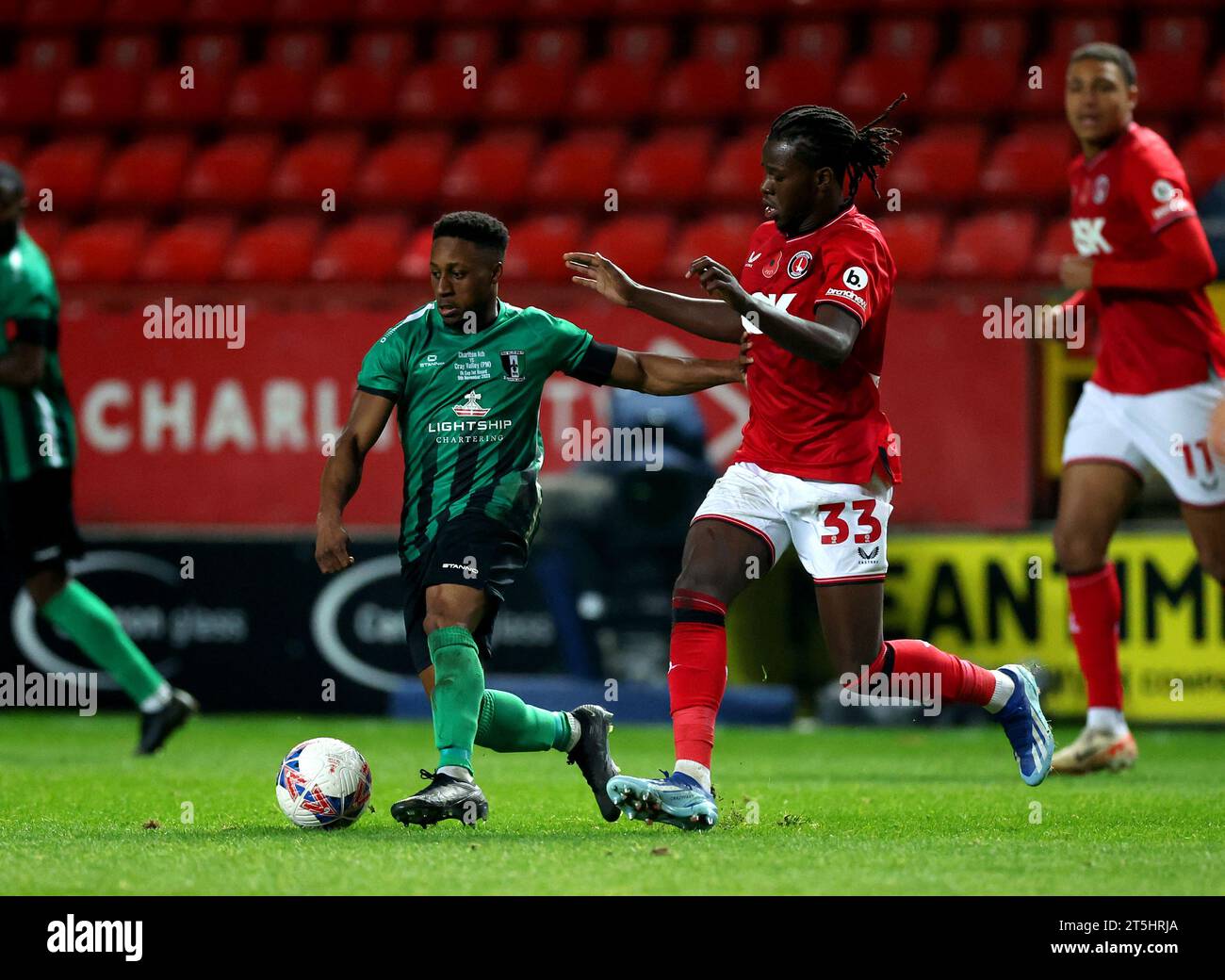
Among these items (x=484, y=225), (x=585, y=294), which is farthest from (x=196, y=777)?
(x=585, y=294)

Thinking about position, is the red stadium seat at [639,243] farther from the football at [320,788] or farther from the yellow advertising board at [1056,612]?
the football at [320,788]

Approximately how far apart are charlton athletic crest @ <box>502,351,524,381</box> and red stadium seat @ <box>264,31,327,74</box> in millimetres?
7864

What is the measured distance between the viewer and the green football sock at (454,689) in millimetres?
4922

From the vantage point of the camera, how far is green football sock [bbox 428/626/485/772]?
4922 mm

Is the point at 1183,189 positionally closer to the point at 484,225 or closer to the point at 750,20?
the point at 484,225

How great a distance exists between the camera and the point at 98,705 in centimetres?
976

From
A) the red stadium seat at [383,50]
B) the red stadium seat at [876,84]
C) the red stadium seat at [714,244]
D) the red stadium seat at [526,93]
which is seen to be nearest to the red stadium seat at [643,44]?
the red stadium seat at [526,93]

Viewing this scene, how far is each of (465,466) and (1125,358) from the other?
2.26 m

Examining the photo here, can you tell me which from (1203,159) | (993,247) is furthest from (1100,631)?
(1203,159)

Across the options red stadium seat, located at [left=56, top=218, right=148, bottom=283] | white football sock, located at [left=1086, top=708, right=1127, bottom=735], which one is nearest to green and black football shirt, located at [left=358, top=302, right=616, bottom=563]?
white football sock, located at [left=1086, top=708, right=1127, bottom=735]

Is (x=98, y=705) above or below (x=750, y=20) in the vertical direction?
below

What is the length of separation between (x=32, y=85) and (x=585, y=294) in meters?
5.12

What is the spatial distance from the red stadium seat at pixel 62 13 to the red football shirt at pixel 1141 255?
29.5 ft

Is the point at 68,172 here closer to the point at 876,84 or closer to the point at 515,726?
the point at 876,84
